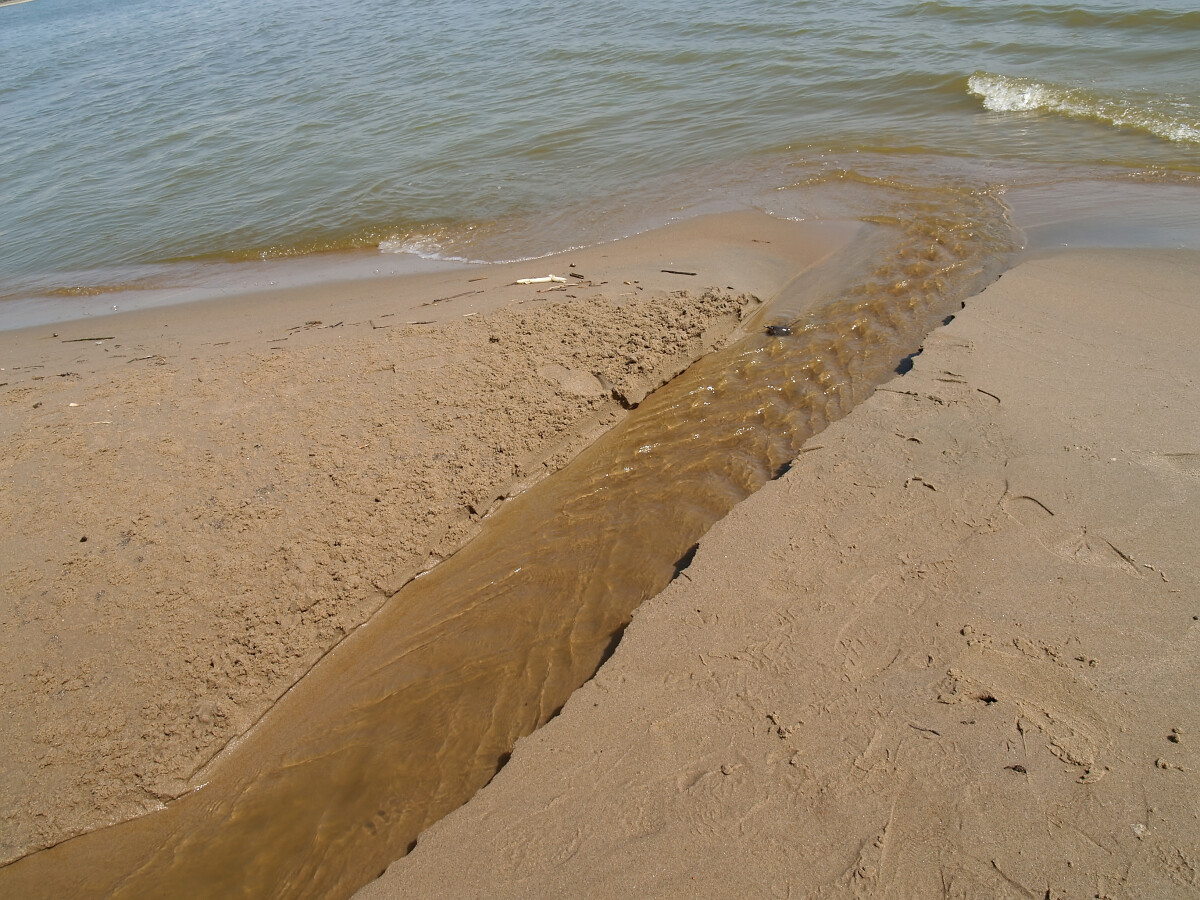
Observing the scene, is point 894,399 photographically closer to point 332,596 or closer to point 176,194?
point 332,596

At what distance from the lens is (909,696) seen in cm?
256

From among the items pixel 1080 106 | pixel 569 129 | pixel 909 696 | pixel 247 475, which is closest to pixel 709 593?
pixel 909 696

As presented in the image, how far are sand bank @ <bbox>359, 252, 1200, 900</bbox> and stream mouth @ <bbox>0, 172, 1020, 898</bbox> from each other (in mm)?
271

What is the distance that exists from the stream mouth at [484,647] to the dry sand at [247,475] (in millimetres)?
124

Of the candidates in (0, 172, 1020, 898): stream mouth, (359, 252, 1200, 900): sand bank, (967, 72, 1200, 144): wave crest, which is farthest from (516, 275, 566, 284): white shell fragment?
(967, 72, 1200, 144): wave crest

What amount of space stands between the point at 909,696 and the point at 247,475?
3.30 metres

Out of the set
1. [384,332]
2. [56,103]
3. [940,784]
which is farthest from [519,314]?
[56,103]

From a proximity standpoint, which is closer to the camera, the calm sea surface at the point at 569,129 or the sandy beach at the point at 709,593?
the sandy beach at the point at 709,593

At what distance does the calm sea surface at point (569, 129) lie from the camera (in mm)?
7590

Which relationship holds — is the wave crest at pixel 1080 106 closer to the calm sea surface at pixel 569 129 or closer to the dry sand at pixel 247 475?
the calm sea surface at pixel 569 129

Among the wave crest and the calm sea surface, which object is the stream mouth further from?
the wave crest

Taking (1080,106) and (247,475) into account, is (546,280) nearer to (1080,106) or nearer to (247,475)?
(247,475)

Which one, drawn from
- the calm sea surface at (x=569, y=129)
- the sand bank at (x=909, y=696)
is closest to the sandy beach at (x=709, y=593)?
the sand bank at (x=909, y=696)

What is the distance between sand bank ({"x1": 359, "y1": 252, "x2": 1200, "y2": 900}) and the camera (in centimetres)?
217
